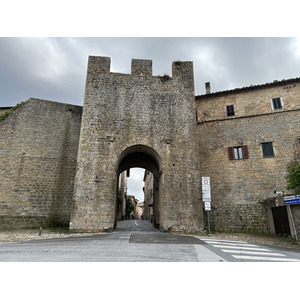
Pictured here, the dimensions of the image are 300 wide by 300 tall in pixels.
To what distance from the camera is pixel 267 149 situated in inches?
577

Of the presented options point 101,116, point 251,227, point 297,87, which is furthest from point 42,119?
point 297,87

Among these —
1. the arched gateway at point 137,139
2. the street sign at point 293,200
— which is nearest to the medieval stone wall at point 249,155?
the arched gateway at point 137,139

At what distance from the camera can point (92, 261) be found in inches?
173

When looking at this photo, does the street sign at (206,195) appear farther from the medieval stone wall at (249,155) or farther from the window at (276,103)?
the window at (276,103)

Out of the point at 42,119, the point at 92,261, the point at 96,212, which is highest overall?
the point at 42,119

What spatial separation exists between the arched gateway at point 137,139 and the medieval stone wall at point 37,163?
2.87 m

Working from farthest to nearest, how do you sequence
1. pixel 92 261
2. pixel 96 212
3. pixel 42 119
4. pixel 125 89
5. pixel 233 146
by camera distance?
pixel 233 146
pixel 42 119
pixel 125 89
pixel 96 212
pixel 92 261

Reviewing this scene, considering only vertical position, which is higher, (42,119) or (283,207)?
(42,119)

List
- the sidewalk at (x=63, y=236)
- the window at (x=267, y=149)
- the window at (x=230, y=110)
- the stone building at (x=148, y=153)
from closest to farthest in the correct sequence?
the sidewalk at (x=63, y=236) < the stone building at (x=148, y=153) < the window at (x=267, y=149) < the window at (x=230, y=110)

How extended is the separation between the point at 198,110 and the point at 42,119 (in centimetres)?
1188

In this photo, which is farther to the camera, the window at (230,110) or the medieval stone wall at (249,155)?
the window at (230,110)

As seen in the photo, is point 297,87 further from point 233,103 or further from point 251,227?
point 251,227

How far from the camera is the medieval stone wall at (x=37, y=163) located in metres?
12.8

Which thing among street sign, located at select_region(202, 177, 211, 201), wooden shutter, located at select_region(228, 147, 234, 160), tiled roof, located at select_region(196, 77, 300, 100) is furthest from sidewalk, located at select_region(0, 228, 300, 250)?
tiled roof, located at select_region(196, 77, 300, 100)
